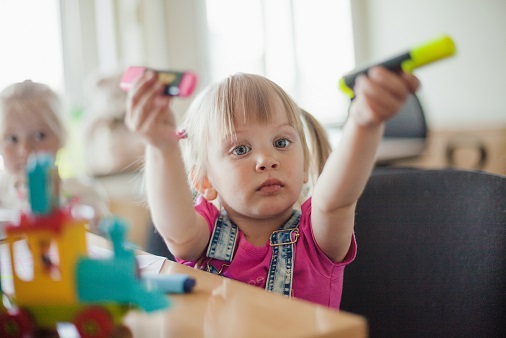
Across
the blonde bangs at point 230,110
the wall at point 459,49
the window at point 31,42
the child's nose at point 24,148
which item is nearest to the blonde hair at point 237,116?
the blonde bangs at point 230,110

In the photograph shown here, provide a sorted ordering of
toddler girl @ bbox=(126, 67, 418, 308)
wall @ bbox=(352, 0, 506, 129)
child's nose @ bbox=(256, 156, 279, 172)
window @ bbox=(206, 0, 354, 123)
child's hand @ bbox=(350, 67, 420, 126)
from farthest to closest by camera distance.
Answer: window @ bbox=(206, 0, 354, 123) → wall @ bbox=(352, 0, 506, 129) → child's nose @ bbox=(256, 156, 279, 172) → toddler girl @ bbox=(126, 67, 418, 308) → child's hand @ bbox=(350, 67, 420, 126)

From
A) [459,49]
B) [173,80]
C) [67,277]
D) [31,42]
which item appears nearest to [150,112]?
[173,80]

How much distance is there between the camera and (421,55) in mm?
489

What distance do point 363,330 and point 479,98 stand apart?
3.51 metres

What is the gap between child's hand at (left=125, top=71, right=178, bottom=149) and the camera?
0.57 metres

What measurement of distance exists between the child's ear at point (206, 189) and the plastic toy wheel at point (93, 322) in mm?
538

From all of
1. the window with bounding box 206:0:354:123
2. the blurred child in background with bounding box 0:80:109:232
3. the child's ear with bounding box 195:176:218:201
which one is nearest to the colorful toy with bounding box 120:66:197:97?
the child's ear with bounding box 195:176:218:201

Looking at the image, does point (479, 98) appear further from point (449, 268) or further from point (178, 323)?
point (178, 323)

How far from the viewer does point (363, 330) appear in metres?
0.43

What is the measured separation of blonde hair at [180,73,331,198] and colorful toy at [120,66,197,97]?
336 mm

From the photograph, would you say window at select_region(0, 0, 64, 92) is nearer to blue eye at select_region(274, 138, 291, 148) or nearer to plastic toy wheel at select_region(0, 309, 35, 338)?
blue eye at select_region(274, 138, 291, 148)

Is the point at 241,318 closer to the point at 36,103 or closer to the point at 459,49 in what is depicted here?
the point at 36,103

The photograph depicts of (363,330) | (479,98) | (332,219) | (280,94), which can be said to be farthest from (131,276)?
(479,98)

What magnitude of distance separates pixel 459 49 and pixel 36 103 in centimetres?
298
